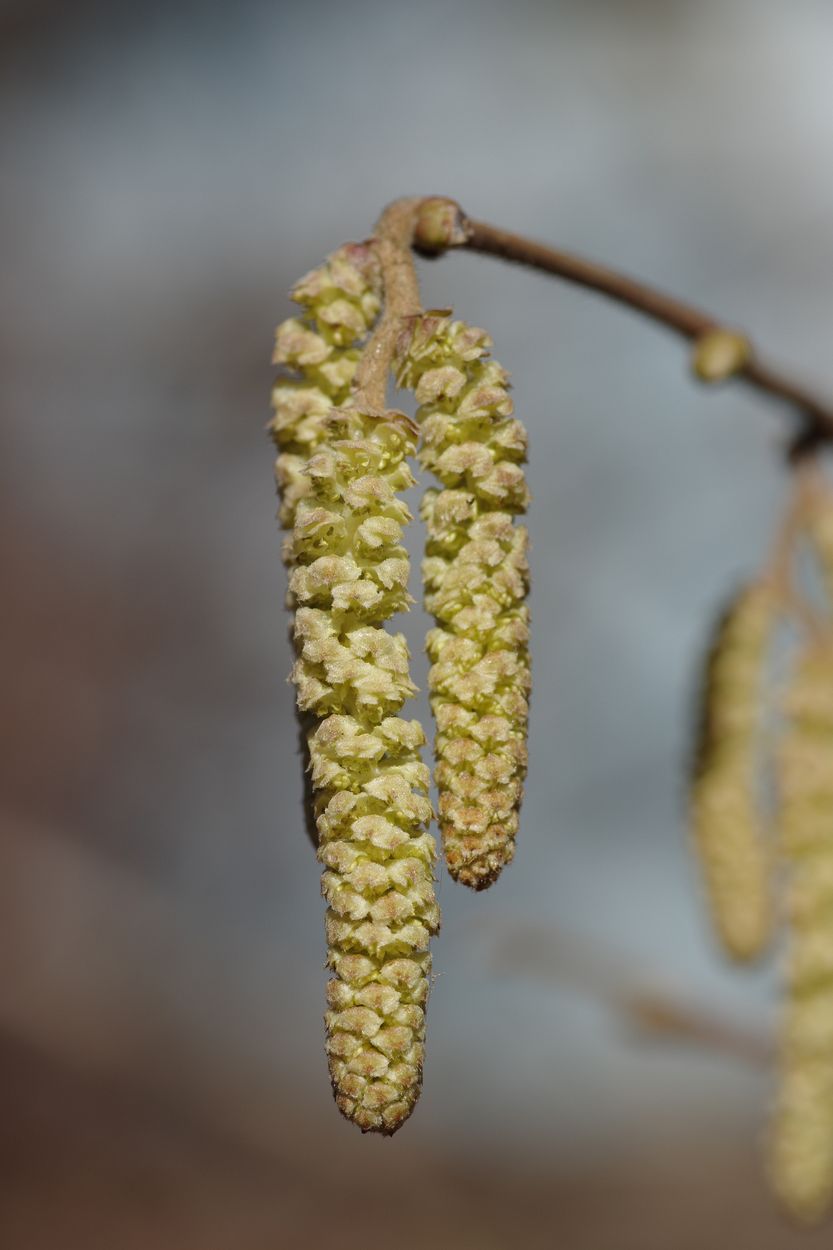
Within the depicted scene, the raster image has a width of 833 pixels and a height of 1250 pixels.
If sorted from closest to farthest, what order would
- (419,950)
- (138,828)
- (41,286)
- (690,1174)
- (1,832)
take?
(419,950)
(1,832)
(41,286)
(138,828)
(690,1174)

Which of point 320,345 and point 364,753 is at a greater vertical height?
point 320,345

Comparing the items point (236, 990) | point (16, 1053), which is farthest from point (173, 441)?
point (16, 1053)

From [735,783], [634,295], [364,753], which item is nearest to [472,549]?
[364,753]

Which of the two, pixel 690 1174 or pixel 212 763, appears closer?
pixel 212 763

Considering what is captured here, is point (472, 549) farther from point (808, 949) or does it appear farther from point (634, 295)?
point (808, 949)

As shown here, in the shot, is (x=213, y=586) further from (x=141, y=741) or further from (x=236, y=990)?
(x=236, y=990)

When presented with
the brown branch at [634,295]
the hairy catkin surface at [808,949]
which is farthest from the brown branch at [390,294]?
the hairy catkin surface at [808,949]
